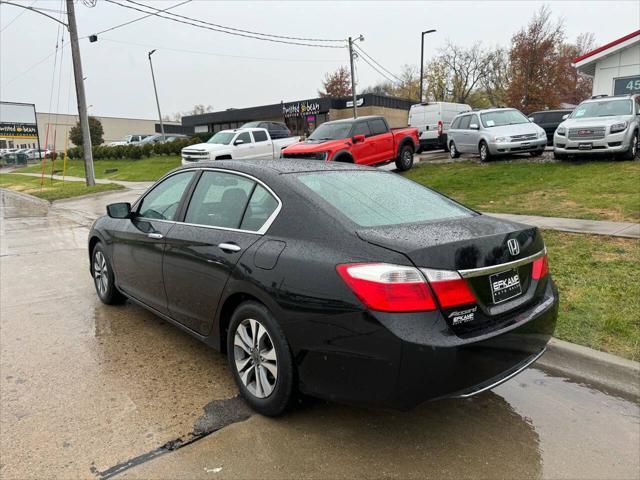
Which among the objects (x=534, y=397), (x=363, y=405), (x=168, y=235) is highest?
(x=168, y=235)

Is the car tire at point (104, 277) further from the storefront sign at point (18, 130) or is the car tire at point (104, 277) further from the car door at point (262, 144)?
the storefront sign at point (18, 130)

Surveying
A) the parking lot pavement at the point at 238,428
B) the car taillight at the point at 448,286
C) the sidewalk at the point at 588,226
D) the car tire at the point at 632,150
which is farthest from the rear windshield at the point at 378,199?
the car tire at the point at 632,150

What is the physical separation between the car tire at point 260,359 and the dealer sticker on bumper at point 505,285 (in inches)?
46.1

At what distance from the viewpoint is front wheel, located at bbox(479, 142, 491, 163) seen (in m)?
14.8

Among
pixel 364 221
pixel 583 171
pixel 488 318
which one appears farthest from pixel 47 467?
pixel 583 171

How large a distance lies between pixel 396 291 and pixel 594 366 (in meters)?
2.10

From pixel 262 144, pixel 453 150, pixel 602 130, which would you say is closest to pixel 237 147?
pixel 262 144

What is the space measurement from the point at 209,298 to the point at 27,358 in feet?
6.05

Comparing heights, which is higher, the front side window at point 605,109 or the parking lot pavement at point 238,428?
the front side window at point 605,109

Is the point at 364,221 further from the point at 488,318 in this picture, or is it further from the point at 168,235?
the point at 168,235

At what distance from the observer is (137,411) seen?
318 cm

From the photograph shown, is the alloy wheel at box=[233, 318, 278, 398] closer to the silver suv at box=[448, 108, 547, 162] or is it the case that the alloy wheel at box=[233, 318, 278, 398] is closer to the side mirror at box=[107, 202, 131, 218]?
the side mirror at box=[107, 202, 131, 218]

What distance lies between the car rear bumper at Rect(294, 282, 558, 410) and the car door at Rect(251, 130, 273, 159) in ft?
54.9

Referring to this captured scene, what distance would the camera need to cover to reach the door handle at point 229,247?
314 centimetres
